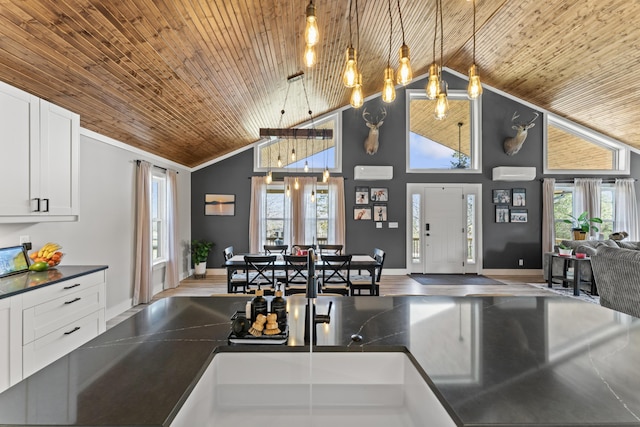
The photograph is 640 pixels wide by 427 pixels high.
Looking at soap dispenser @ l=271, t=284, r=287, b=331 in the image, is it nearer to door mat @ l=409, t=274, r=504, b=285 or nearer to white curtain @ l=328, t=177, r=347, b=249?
door mat @ l=409, t=274, r=504, b=285

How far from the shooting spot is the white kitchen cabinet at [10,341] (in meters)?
1.96

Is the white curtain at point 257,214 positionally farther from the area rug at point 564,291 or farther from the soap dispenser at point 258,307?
the soap dispenser at point 258,307

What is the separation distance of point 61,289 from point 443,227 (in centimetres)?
676

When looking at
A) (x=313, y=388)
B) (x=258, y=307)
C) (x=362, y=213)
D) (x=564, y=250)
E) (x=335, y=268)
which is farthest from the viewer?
(x=362, y=213)

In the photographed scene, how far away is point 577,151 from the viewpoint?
7.40 metres

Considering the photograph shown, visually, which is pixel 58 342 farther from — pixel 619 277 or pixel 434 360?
pixel 619 277

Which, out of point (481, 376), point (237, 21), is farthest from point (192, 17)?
point (481, 376)

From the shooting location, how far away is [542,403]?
806 mm

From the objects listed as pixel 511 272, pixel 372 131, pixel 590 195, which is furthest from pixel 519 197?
pixel 372 131

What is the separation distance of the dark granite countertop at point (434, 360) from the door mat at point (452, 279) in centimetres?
498

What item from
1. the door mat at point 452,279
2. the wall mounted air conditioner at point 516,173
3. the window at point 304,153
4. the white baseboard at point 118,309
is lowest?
the door mat at point 452,279

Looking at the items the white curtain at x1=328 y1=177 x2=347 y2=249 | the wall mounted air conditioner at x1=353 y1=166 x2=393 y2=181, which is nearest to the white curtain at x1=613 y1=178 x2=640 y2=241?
the wall mounted air conditioner at x1=353 y1=166 x2=393 y2=181

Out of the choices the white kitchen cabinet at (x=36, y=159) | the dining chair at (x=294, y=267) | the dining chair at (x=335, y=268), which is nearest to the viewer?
the white kitchen cabinet at (x=36, y=159)

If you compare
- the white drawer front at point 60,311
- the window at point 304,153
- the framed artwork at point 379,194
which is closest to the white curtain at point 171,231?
the window at point 304,153
